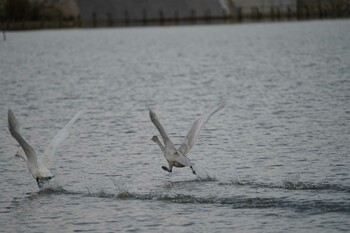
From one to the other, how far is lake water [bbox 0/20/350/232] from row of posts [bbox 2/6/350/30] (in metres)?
97.3

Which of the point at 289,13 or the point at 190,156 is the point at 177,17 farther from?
the point at 190,156

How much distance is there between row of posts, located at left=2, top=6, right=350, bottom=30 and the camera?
485 feet

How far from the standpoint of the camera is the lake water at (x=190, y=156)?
665 inches

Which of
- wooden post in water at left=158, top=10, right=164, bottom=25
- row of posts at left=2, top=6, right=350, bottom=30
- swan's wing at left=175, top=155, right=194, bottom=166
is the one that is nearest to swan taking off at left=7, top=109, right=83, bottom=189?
swan's wing at left=175, top=155, right=194, bottom=166

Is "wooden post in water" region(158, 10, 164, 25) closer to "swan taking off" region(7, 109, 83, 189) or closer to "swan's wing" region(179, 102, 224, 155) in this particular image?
"swan's wing" region(179, 102, 224, 155)

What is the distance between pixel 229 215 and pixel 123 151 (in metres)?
7.11

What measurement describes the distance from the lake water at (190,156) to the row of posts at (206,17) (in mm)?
97265

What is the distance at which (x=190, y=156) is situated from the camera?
2273cm

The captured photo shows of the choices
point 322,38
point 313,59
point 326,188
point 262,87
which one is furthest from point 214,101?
point 322,38

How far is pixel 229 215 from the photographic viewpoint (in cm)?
1684

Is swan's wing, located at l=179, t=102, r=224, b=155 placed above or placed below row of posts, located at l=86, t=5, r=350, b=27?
above

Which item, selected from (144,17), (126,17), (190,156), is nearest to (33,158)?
(190,156)

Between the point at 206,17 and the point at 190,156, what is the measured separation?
124 metres

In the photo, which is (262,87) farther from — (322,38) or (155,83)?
(322,38)
